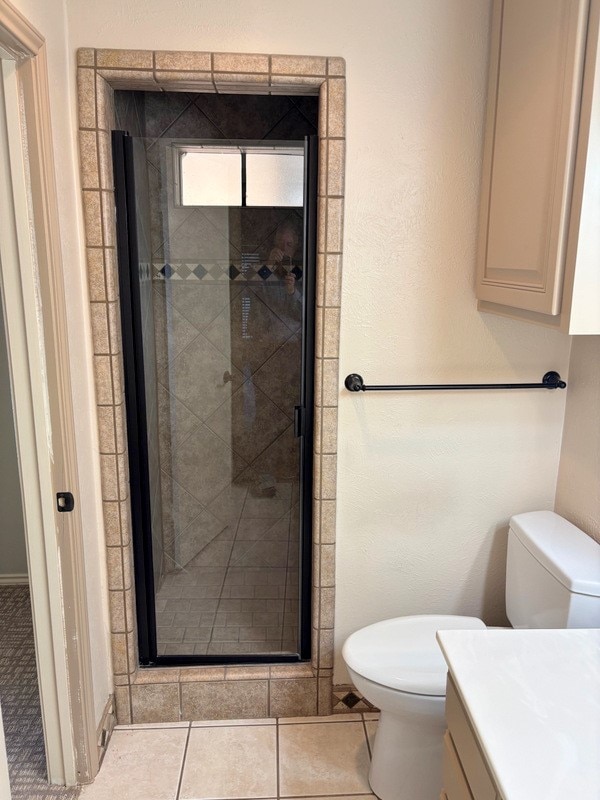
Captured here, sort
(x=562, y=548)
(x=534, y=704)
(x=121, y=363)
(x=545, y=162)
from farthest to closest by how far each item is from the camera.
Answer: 1. (x=121, y=363)
2. (x=562, y=548)
3. (x=545, y=162)
4. (x=534, y=704)

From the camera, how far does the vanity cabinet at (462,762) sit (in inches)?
42.5

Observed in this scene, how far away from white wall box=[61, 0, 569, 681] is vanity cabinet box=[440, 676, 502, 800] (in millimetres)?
782

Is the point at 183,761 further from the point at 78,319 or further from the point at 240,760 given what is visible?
the point at 78,319

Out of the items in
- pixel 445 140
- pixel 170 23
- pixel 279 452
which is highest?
pixel 170 23

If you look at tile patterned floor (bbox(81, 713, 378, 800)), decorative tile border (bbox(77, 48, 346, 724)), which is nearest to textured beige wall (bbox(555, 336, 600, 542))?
decorative tile border (bbox(77, 48, 346, 724))

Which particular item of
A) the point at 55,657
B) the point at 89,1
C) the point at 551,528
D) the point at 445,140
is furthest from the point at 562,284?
the point at 55,657

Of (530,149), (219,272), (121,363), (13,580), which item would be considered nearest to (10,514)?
(13,580)

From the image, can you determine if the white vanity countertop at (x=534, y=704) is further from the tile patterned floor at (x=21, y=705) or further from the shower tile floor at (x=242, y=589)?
the tile patterned floor at (x=21, y=705)

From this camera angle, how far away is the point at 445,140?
1.82 m

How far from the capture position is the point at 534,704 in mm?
1157

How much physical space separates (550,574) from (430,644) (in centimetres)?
40

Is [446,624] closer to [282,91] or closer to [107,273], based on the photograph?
[107,273]

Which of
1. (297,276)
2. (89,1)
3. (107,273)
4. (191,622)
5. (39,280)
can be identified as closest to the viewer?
(39,280)

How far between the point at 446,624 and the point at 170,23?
6.16ft
